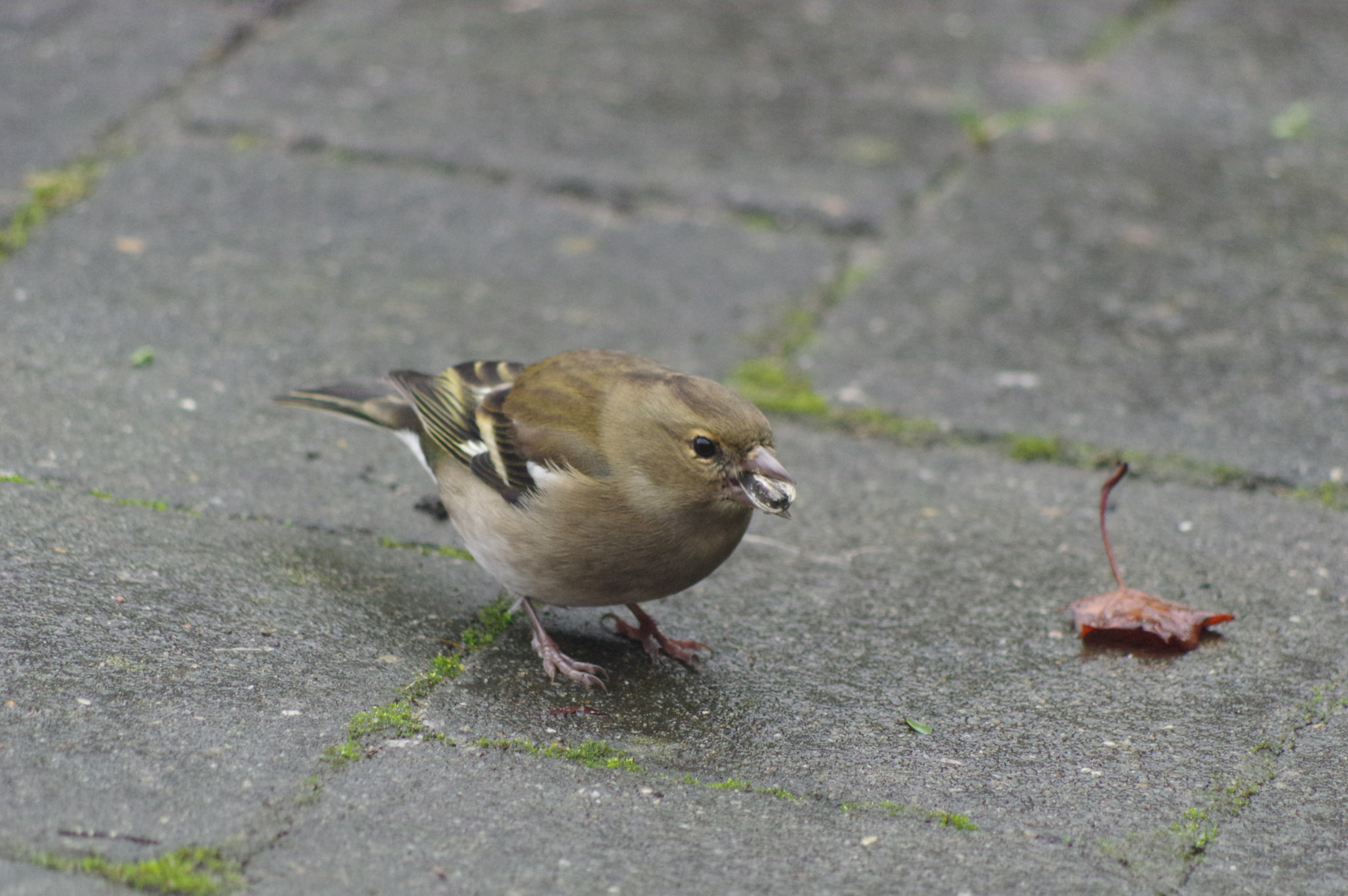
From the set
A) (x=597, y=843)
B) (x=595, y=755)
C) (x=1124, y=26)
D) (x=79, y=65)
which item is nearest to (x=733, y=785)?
(x=595, y=755)

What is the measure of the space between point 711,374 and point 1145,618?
1.62 meters

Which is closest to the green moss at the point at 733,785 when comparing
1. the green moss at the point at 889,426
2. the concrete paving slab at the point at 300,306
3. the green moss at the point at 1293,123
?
the concrete paving slab at the point at 300,306

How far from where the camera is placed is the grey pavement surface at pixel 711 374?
2.53m

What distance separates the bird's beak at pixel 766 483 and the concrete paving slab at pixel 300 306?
3.43ft

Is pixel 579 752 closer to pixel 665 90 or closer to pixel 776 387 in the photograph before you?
pixel 776 387

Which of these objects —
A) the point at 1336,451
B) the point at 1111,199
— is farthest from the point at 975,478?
the point at 1111,199

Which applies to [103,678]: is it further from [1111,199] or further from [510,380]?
[1111,199]

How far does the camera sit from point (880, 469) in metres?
4.09

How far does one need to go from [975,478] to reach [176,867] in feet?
8.36

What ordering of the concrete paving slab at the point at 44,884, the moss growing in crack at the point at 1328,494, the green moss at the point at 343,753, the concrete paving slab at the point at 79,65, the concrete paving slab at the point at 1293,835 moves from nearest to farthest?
the concrete paving slab at the point at 44,884
the concrete paving slab at the point at 1293,835
the green moss at the point at 343,753
the moss growing in crack at the point at 1328,494
the concrete paving slab at the point at 79,65

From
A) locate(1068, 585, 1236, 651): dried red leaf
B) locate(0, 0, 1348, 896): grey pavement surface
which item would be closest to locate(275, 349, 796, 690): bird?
locate(0, 0, 1348, 896): grey pavement surface

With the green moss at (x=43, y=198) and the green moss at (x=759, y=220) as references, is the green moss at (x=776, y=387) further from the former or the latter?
the green moss at (x=43, y=198)

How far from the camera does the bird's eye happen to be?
119 inches

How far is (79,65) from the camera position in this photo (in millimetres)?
5844
